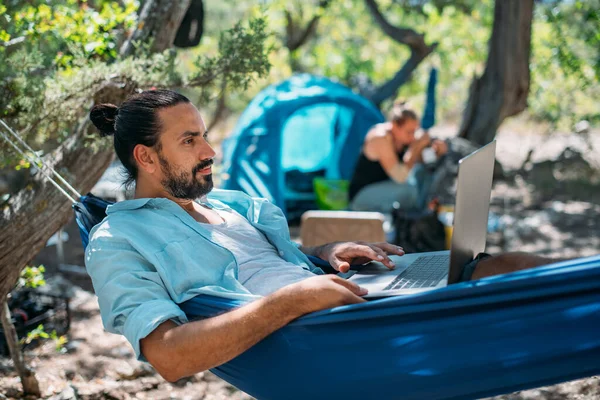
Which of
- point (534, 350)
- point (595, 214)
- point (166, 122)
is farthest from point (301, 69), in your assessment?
point (534, 350)

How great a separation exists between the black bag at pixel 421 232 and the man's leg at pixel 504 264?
268cm

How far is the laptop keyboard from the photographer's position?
182cm

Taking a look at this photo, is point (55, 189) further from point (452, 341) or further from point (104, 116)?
point (452, 341)

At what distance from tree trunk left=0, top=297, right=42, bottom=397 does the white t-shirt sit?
89cm

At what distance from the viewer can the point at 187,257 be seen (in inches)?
73.0

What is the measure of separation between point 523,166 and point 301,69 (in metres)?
3.61

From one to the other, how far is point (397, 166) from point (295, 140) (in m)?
1.95

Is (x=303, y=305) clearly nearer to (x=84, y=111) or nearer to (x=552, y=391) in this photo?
(x=84, y=111)

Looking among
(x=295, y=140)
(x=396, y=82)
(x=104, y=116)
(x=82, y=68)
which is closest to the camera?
(x=104, y=116)

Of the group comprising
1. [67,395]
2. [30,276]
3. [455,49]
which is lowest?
[67,395]

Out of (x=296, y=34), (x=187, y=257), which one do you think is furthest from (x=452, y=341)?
(x=296, y=34)

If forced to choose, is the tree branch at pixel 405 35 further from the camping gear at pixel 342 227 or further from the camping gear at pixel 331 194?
the camping gear at pixel 342 227

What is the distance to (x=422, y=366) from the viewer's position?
1.57 metres

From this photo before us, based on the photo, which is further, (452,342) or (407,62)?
(407,62)
